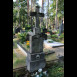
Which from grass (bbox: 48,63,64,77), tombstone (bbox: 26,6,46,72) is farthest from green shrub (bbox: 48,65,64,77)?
tombstone (bbox: 26,6,46,72)

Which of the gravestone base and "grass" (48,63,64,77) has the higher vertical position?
the gravestone base

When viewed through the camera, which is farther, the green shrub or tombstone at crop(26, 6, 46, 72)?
tombstone at crop(26, 6, 46, 72)

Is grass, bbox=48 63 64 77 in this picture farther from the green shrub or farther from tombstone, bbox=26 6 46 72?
tombstone, bbox=26 6 46 72

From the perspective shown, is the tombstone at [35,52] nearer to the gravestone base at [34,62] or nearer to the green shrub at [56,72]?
the gravestone base at [34,62]

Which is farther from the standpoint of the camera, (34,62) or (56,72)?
(34,62)

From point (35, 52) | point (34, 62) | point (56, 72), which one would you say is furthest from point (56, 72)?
point (35, 52)

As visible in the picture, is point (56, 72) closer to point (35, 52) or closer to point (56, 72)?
point (56, 72)

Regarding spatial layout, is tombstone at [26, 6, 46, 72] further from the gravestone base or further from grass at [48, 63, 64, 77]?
grass at [48, 63, 64, 77]

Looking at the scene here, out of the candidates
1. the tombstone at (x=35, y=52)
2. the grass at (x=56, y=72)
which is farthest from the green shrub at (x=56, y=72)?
the tombstone at (x=35, y=52)
